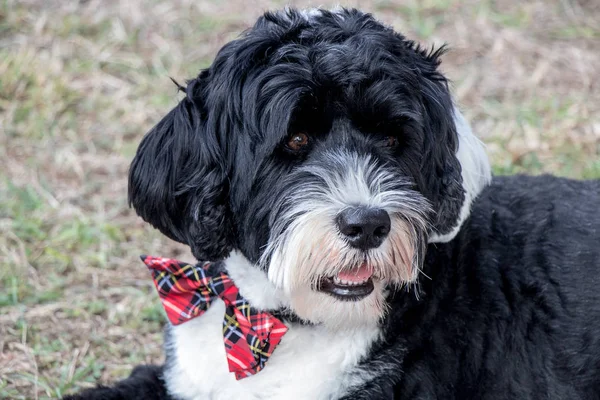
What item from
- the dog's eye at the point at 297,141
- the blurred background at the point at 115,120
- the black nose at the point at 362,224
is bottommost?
the blurred background at the point at 115,120

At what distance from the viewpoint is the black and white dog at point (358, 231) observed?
3.20 meters

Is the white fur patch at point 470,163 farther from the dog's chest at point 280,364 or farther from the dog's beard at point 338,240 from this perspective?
the dog's chest at point 280,364

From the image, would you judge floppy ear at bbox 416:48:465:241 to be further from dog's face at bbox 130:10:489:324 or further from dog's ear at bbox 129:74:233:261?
dog's ear at bbox 129:74:233:261

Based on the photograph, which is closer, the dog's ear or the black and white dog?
the black and white dog

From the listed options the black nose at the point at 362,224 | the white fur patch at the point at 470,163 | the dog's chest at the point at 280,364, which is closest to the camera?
the black nose at the point at 362,224

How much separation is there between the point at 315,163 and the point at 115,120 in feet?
13.3

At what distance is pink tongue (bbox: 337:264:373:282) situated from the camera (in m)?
3.17

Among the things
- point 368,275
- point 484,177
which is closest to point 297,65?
point 368,275

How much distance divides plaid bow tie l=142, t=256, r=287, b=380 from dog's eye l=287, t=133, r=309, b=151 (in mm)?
664

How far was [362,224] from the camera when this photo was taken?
3004mm

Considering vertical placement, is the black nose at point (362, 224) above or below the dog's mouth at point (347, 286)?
above

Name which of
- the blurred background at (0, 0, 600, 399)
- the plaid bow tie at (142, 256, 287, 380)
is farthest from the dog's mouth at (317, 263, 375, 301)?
the blurred background at (0, 0, 600, 399)

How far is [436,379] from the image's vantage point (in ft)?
11.4

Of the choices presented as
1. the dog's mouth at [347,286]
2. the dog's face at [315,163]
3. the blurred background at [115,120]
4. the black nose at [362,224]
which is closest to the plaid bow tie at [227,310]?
the dog's face at [315,163]
